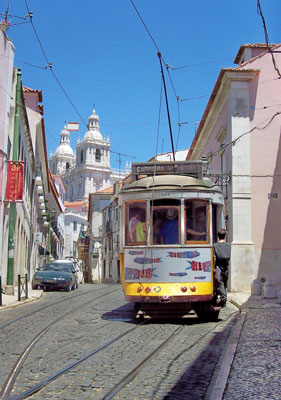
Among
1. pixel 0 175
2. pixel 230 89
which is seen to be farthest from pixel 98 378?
pixel 230 89

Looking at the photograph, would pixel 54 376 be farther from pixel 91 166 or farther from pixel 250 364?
pixel 91 166

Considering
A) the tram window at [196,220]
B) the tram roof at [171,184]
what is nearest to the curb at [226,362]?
the tram window at [196,220]

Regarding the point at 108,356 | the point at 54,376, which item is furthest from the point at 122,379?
the point at 108,356

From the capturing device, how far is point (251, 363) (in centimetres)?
622

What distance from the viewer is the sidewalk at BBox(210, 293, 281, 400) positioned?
486 cm

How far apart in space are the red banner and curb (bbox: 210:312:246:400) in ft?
32.9

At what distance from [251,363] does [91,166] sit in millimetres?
121345

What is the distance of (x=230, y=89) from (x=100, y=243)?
42857mm

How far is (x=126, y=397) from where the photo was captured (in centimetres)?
488

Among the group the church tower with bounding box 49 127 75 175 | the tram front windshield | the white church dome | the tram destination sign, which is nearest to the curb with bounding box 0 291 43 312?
the tram front windshield

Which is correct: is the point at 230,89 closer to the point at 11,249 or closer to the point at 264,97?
the point at 264,97

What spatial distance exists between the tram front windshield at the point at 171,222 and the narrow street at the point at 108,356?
1579mm

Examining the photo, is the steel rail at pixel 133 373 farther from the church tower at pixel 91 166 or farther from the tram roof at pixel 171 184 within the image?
the church tower at pixel 91 166

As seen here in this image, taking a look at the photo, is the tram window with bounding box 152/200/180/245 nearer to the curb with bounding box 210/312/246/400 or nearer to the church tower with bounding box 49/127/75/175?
the curb with bounding box 210/312/246/400
